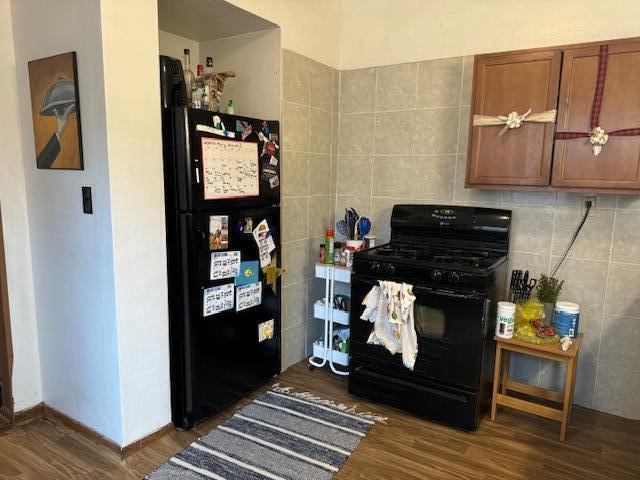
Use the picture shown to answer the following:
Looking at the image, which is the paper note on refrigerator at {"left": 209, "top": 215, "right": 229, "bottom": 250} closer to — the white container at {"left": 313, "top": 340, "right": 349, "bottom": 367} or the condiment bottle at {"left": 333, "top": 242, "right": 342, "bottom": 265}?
the condiment bottle at {"left": 333, "top": 242, "right": 342, "bottom": 265}

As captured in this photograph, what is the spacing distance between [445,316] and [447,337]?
108 mm

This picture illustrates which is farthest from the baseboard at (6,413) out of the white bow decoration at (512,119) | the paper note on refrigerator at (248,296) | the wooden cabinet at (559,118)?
the white bow decoration at (512,119)

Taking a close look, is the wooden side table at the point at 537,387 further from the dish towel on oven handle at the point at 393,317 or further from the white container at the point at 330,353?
the white container at the point at 330,353

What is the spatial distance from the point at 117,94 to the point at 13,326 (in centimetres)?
131

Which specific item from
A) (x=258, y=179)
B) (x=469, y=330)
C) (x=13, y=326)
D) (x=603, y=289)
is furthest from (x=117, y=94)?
(x=603, y=289)

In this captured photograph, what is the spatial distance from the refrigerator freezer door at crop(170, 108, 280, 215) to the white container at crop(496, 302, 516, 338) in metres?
1.35

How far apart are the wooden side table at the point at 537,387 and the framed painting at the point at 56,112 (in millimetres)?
2201

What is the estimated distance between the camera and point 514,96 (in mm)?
2238

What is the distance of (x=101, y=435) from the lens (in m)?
Result: 2.14

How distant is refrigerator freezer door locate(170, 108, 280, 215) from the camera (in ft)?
6.77

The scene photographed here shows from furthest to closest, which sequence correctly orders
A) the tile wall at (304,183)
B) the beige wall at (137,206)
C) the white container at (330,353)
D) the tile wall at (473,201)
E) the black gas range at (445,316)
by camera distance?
the white container at (330,353), the tile wall at (304,183), the tile wall at (473,201), the black gas range at (445,316), the beige wall at (137,206)

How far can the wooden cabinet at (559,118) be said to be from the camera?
2025 millimetres

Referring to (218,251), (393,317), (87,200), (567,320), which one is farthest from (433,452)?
(87,200)

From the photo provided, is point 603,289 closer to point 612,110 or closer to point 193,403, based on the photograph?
point 612,110
